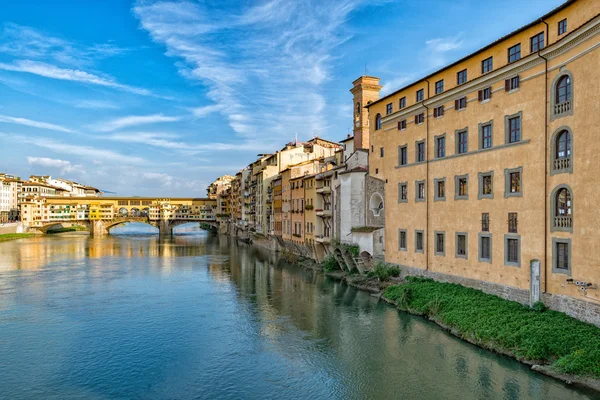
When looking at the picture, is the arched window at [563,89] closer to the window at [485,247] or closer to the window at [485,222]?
the window at [485,222]

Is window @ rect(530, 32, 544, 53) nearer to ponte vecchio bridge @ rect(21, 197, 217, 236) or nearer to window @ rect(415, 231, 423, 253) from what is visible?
window @ rect(415, 231, 423, 253)

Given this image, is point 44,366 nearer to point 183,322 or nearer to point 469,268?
point 183,322

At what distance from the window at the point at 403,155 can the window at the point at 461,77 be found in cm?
700

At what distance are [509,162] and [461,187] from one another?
4.31 metres

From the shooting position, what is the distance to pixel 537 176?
71.8 ft

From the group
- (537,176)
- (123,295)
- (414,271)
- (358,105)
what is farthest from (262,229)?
(537,176)

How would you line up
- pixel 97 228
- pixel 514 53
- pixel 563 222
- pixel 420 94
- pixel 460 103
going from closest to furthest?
pixel 563 222 → pixel 514 53 → pixel 460 103 → pixel 420 94 → pixel 97 228

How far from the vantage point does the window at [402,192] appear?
110ft

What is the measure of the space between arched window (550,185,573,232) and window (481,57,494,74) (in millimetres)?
8472

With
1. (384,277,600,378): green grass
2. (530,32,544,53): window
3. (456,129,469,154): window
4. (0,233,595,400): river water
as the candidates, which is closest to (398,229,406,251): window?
(0,233,595,400): river water

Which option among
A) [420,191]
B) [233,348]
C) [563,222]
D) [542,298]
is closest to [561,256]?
[563,222]

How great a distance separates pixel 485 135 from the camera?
2580 cm

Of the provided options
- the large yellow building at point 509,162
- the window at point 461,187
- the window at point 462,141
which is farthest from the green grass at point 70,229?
the window at point 462,141

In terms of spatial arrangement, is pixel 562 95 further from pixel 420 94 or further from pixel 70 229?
pixel 70 229
